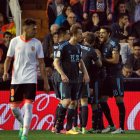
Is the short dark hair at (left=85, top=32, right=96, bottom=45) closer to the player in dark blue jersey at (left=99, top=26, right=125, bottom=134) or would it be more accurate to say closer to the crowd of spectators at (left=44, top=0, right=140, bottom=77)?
the player in dark blue jersey at (left=99, top=26, right=125, bottom=134)

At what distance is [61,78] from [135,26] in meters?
6.37

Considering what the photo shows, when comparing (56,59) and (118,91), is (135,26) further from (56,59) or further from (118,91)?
(56,59)

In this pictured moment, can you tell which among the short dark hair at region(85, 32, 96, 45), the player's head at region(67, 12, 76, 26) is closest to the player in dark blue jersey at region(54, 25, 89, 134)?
the short dark hair at region(85, 32, 96, 45)

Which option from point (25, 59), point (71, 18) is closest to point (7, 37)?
point (71, 18)

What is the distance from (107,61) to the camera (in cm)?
988

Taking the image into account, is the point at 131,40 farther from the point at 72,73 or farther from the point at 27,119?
the point at 27,119

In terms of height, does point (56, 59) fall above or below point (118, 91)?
above

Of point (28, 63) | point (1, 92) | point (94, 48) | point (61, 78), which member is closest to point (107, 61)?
point (94, 48)

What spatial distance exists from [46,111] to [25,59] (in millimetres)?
4156

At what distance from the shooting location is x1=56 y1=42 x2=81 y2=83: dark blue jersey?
9.15 meters

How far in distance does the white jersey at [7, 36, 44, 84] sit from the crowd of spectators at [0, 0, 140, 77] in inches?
194

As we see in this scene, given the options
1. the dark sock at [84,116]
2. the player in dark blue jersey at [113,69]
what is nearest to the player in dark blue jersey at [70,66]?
the dark sock at [84,116]

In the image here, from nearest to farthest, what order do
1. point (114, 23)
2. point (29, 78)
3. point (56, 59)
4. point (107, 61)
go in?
point (29, 78) < point (56, 59) < point (107, 61) < point (114, 23)

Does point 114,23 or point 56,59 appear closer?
point 56,59
